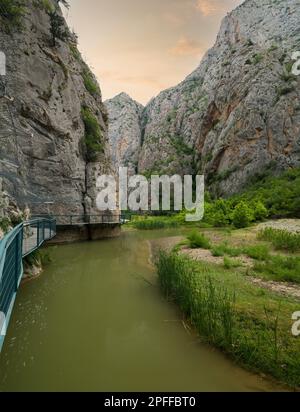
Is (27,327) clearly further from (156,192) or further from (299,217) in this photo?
(156,192)

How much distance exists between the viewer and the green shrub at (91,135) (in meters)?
26.7

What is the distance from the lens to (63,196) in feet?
71.9

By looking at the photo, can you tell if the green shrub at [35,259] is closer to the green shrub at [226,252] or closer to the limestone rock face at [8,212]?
the limestone rock face at [8,212]

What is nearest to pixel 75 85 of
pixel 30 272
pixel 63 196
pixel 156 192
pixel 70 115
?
pixel 70 115

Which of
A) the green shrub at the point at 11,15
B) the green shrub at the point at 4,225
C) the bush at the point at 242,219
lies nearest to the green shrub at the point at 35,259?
the green shrub at the point at 4,225

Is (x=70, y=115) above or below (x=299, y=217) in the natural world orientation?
above

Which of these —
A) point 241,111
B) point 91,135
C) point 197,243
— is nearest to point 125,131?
point 241,111

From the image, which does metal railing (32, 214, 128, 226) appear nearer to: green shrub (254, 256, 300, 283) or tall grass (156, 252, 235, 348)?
tall grass (156, 252, 235, 348)

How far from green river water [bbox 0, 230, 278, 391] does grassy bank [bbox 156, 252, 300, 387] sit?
252 mm

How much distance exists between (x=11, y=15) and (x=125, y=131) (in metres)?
76.2

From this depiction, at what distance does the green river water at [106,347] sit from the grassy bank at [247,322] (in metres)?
0.25

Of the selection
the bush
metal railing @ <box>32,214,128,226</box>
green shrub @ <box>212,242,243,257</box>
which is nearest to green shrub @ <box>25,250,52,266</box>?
metal railing @ <box>32,214,128,226</box>
